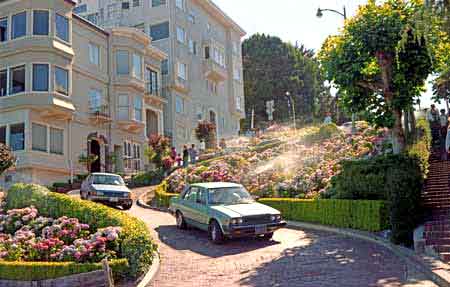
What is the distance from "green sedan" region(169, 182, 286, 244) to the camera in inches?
543

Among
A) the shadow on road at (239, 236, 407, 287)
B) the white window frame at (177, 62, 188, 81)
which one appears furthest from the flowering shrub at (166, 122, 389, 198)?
the white window frame at (177, 62, 188, 81)

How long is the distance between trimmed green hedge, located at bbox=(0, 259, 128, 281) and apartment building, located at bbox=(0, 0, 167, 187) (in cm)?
1961

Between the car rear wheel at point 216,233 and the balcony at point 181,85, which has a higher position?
the balcony at point 181,85

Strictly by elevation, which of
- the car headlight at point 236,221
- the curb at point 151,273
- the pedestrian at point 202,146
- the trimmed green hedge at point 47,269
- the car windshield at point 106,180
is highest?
the pedestrian at point 202,146

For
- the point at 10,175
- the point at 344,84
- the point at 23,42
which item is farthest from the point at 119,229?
the point at 23,42

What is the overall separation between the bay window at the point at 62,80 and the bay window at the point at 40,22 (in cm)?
220

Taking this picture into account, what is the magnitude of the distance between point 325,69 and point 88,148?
69.1ft

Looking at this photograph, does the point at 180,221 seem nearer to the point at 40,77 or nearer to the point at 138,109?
the point at 40,77

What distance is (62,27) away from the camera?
32156 millimetres

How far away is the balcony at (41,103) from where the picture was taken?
29922mm

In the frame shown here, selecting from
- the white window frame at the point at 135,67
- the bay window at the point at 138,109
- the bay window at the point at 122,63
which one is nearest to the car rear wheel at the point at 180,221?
the bay window at the point at 138,109

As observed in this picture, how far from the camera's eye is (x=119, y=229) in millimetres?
11664

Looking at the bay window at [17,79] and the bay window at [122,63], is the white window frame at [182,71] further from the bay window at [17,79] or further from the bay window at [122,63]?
the bay window at [17,79]

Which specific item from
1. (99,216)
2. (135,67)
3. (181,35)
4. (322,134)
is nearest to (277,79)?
(181,35)
